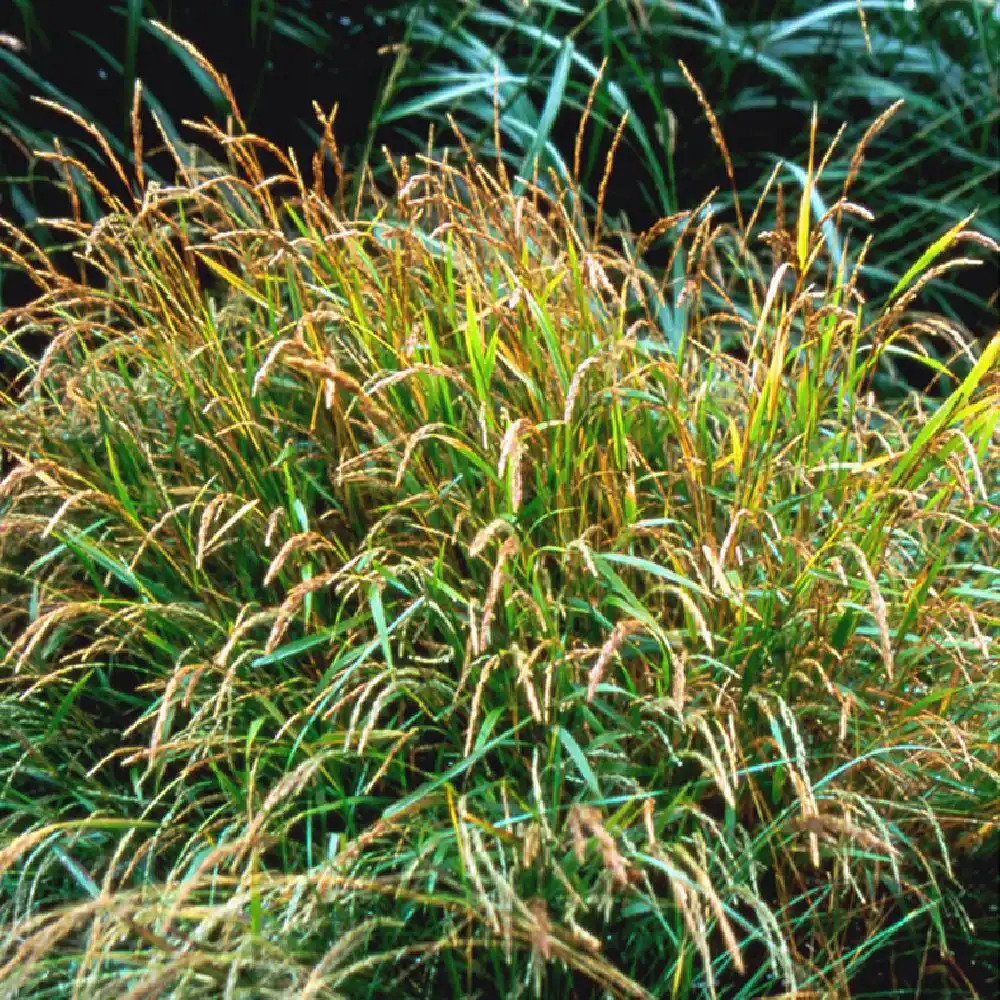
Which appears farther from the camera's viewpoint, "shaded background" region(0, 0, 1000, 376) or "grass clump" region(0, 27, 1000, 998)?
"shaded background" region(0, 0, 1000, 376)

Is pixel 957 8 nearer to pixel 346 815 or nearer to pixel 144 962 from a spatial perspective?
pixel 346 815

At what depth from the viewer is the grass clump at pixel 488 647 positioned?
1499 mm

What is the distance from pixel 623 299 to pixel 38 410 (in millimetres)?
915

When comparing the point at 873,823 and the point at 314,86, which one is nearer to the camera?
the point at 873,823

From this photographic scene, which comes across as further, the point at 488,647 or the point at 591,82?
the point at 591,82

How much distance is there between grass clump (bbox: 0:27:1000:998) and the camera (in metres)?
1.50

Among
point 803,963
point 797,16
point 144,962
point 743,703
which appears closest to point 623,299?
point 743,703

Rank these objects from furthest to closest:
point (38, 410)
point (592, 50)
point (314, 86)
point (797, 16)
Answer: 1. point (797, 16)
2. point (592, 50)
3. point (314, 86)
4. point (38, 410)

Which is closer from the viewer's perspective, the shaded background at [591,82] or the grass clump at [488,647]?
the grass clump at [488,647]

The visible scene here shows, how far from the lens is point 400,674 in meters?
1.60

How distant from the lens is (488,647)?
1.69 metres

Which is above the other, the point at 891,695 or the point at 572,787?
the point at 891,695

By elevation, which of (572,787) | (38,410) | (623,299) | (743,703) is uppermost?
(623,299)

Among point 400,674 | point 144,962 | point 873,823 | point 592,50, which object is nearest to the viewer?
point 144,962
